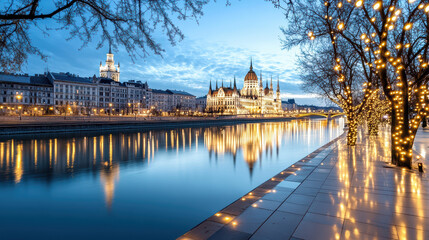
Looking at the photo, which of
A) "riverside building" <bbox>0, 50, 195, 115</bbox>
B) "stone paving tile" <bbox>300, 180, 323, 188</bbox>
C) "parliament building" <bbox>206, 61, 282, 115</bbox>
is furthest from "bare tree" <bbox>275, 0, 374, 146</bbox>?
"parliament building" <bbox>206, 61, 282, 115</bbox>

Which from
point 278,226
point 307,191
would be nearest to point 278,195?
→ point 307,191

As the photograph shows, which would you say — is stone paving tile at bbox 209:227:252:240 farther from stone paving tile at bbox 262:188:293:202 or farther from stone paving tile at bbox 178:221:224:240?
stone paving tile at bbox 262:188:293:202

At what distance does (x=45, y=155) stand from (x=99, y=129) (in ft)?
81.2

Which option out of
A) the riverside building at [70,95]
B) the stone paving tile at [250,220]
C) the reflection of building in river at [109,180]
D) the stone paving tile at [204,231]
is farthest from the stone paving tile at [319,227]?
the riverside building at [70,95]

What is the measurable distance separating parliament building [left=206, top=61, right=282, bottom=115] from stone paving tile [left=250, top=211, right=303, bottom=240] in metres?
152

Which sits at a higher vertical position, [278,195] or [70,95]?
[70,95]

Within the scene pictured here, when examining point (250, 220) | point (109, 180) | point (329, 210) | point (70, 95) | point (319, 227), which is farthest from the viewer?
point (70, 95)

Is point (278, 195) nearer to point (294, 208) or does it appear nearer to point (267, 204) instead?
→ point (267, 204)

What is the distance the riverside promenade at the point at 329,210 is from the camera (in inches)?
189

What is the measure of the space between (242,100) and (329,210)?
16447 cm

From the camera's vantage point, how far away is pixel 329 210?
5.88m

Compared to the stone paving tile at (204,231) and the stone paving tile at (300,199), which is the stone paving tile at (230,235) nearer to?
the stone paving tile at (204,231)

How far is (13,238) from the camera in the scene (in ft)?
20.3

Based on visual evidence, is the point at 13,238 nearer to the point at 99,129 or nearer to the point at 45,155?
the point at 45,155
